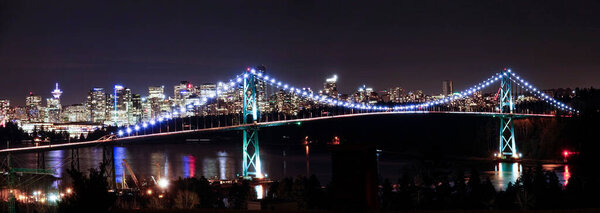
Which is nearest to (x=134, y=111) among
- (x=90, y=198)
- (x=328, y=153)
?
(x=328, y=153)

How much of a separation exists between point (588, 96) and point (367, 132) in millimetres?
23540

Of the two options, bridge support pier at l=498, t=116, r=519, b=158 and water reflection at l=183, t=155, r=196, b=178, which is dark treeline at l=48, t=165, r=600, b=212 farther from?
bridge support pier at l=498, t=116, r=519, b=158

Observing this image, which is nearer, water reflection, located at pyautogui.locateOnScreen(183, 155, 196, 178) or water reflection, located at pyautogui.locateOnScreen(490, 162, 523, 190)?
water reflection, located at pyautogui.locateOnScreen(490, 162, 523, 190)

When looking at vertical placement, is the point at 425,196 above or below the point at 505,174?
above

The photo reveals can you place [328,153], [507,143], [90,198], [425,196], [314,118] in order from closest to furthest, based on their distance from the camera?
1. [90,198]
2. [425,196]
3. [314,118]
4. [507,143]
5. [328,153]

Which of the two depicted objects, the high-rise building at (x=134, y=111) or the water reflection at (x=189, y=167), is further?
the high-rise building at (x=134, y=111)

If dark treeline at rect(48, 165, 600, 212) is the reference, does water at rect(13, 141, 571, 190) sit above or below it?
below

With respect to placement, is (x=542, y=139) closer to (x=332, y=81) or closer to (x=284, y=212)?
(x=332, y=81)

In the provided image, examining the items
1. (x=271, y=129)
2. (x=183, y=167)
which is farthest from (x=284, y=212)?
(x=271, y=129)

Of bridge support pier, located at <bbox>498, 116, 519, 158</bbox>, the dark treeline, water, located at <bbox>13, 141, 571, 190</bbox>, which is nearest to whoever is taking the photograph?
the dark treeline

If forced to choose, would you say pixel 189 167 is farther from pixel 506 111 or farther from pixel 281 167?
pixel 506 111

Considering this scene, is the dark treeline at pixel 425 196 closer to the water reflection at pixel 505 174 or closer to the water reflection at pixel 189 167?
the water reflection at pixel 505 174

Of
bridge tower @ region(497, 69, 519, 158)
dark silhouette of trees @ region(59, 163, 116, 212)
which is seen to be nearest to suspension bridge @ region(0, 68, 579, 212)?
bridge tower @ region(497, 69, 519, 158)

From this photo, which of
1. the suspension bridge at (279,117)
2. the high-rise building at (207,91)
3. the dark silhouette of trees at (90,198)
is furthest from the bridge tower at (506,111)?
the dark silhouette of trees at (90,198)
